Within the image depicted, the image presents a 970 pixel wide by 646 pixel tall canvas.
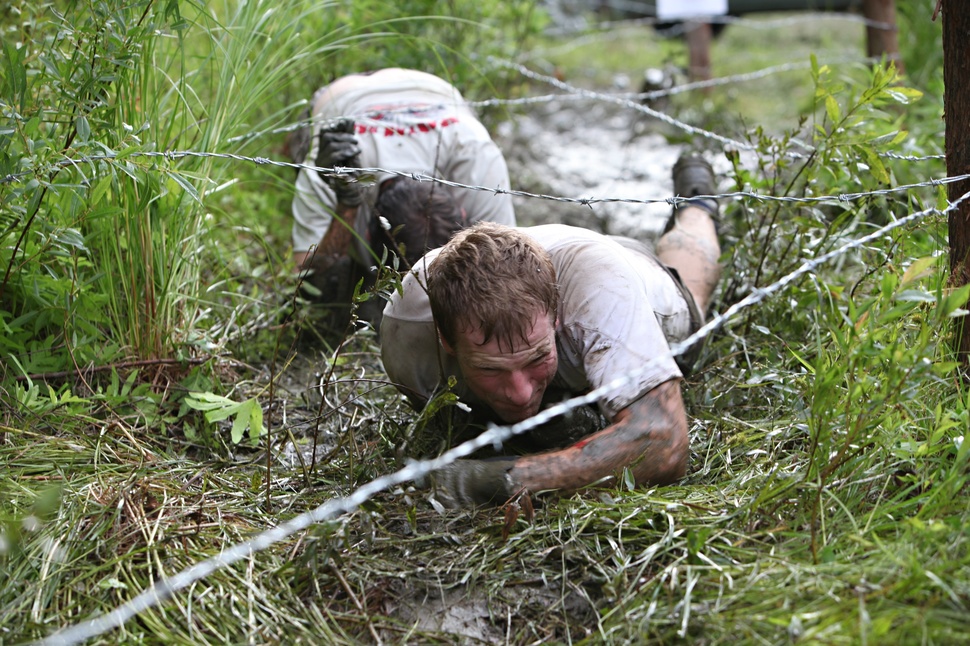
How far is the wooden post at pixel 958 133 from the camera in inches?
83.7

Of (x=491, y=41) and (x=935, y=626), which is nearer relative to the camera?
(x=935, y=626)

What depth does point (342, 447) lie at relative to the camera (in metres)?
2.47

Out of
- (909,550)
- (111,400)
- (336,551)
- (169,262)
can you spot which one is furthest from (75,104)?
(909,550)

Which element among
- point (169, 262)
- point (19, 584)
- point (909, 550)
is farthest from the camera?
point (169, 262)

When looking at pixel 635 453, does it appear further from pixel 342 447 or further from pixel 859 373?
pixel 342 447

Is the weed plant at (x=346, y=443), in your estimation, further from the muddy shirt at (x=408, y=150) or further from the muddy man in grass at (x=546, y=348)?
the muddy shirt at (x=408, y=150)

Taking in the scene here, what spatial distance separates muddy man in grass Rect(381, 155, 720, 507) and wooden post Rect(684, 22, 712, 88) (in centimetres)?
477

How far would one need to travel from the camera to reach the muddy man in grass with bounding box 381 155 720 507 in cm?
210

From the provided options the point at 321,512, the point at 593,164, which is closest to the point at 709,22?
the point at 593,164

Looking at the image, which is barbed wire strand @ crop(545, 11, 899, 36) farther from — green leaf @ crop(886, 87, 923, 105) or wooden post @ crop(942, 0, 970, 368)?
wooden post @ crop(942, 0, 970, 368)

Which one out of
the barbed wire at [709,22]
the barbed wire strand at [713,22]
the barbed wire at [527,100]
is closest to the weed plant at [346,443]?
the barbed wire at [527,100]

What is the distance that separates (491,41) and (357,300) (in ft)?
11.5

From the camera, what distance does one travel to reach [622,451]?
2.09m

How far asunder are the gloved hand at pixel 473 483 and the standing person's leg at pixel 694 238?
1.10 m
